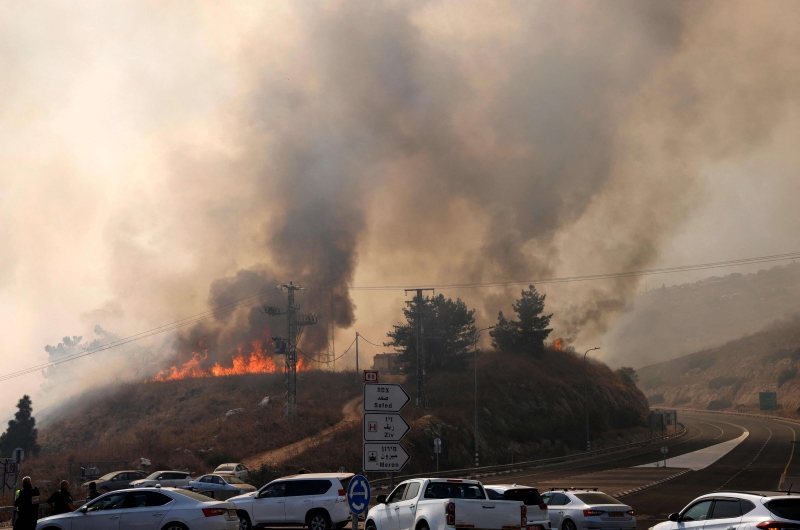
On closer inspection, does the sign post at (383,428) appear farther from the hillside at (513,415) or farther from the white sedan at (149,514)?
the hillside at (513,415)

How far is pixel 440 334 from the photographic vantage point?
97.2 meters

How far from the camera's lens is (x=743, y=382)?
617 feet

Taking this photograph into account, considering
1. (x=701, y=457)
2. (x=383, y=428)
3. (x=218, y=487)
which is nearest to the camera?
(x=383, y=428)

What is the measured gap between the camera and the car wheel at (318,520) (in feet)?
73.2

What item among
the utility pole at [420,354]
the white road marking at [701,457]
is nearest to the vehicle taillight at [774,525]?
the white road marking at [701,457]

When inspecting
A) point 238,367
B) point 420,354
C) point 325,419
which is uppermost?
point 238,367

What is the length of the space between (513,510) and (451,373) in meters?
79.2

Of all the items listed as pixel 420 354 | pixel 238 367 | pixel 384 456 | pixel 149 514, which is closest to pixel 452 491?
pixel 384 456

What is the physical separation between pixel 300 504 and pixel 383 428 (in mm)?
9106

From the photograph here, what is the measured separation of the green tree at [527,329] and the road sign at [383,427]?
90179 millimetres

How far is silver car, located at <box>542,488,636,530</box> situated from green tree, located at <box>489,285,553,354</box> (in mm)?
81453

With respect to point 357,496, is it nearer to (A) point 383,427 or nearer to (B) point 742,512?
(A) point 383,427

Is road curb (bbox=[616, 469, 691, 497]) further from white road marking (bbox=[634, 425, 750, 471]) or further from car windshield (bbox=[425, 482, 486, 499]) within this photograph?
car windshield (bbox=[425, 482, 486, 499])

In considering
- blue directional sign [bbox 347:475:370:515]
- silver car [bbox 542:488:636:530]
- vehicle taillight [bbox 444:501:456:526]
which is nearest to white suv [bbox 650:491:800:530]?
vehicle taillight [bbox 444:501:456:526]
